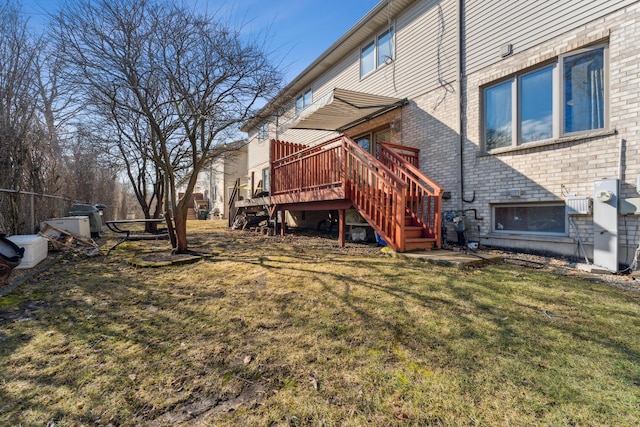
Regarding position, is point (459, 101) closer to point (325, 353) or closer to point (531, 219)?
point (531, 219)

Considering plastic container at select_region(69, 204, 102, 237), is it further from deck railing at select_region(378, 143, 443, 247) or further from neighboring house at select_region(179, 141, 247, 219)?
neighboring house at select_region(179, 141, 247, 219)

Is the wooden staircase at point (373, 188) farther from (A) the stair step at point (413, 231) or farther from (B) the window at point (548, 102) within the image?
(B) the window at point (548, 102)

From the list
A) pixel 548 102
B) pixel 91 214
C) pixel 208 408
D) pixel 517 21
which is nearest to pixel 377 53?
pixel 517 21

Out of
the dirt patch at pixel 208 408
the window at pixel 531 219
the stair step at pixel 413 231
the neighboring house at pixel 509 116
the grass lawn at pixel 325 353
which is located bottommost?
the dirt patch at pixel 208 408

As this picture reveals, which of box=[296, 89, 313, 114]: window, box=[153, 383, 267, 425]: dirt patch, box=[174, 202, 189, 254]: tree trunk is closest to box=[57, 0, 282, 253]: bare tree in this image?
box=[174, 202, 189, 254]: tree trunk

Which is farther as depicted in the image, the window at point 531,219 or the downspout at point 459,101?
the downspout at point 459,101

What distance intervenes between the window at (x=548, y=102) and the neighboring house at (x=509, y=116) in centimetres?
2

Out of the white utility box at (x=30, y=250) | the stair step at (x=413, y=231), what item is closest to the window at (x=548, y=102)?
the stair step at (x=413, y=231)

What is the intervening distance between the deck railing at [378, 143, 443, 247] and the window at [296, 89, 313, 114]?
21.5 ft

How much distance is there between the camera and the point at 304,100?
13.0 meters

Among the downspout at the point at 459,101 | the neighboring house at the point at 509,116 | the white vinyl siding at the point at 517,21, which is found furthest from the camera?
the downspout at the point at 459,101

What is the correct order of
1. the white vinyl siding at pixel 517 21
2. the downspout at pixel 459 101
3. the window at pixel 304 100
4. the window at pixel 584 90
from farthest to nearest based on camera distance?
the window at pixel 304 100, the downspout at pixel 459 101, the white vinyl siding at pixel 517 21, the window at pixel 584 90

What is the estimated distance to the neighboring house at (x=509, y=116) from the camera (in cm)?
446

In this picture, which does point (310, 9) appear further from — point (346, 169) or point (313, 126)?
point (346, 169)
